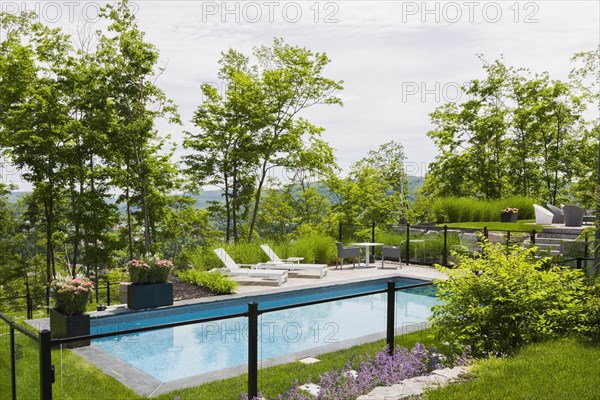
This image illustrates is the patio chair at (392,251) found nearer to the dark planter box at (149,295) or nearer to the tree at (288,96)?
the dark planter box at (149,295)

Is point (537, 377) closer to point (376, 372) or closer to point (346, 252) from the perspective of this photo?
point (376, 372)

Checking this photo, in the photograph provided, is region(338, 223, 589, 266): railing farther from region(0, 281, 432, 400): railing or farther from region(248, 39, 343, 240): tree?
region(0, 281, 432, 400): railing

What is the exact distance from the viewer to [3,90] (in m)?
19.4

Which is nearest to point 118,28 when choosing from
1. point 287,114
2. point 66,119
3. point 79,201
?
point 66,119

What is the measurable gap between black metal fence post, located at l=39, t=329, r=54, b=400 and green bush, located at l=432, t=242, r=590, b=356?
411cm

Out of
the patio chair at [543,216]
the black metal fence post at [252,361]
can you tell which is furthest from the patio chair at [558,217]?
the black metal fence post at [252,361]

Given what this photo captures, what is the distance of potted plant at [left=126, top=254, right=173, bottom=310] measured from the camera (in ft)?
32.0

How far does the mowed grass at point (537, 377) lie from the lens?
4.42 metres

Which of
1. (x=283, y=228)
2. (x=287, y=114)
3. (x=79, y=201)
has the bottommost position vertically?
(x=283, y=228)

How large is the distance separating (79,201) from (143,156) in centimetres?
310

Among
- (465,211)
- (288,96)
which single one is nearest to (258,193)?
(288,96)

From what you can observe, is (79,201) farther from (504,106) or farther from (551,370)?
(504,106)

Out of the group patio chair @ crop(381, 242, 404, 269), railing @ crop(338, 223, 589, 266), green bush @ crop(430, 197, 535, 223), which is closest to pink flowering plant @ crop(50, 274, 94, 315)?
patio chair @ crop(381, 242, 404, 269)

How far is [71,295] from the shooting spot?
760 cm
